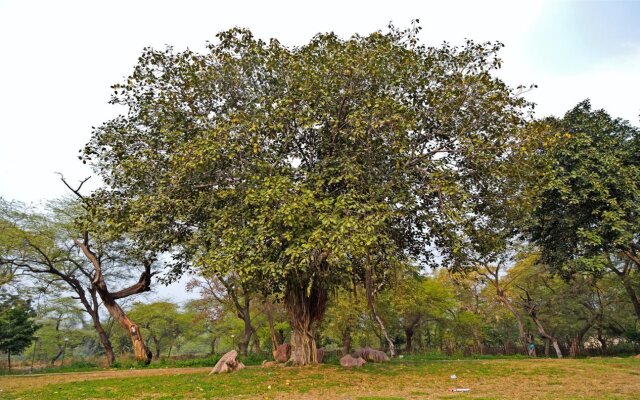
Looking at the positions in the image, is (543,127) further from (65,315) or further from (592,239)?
(65,315)

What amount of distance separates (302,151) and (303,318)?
6.65 metres

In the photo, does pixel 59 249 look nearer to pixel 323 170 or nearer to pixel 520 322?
pixel 323 170

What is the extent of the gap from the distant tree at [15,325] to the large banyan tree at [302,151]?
22493 millimetres

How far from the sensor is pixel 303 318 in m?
16.4

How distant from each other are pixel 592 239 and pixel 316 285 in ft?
42.6

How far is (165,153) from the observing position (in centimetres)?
1426

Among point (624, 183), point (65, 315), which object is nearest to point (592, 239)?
point (624, 183)

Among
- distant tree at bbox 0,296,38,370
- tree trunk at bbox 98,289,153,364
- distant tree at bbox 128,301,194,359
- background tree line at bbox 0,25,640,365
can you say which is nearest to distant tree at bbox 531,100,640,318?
background tree line at bbox 0,25,640,365

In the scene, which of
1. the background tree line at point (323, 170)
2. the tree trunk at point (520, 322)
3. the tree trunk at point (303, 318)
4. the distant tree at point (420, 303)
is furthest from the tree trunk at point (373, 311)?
the tree trunk at point (520, 322)

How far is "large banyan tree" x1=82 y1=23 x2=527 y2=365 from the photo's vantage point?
11875 millimetres

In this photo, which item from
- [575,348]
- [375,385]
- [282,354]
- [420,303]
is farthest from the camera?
[420,303]

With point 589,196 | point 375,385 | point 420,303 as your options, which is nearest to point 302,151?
point 375,385

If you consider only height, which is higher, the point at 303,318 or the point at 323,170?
the point at 323,170

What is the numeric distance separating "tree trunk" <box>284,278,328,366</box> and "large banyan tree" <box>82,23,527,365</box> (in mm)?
913
